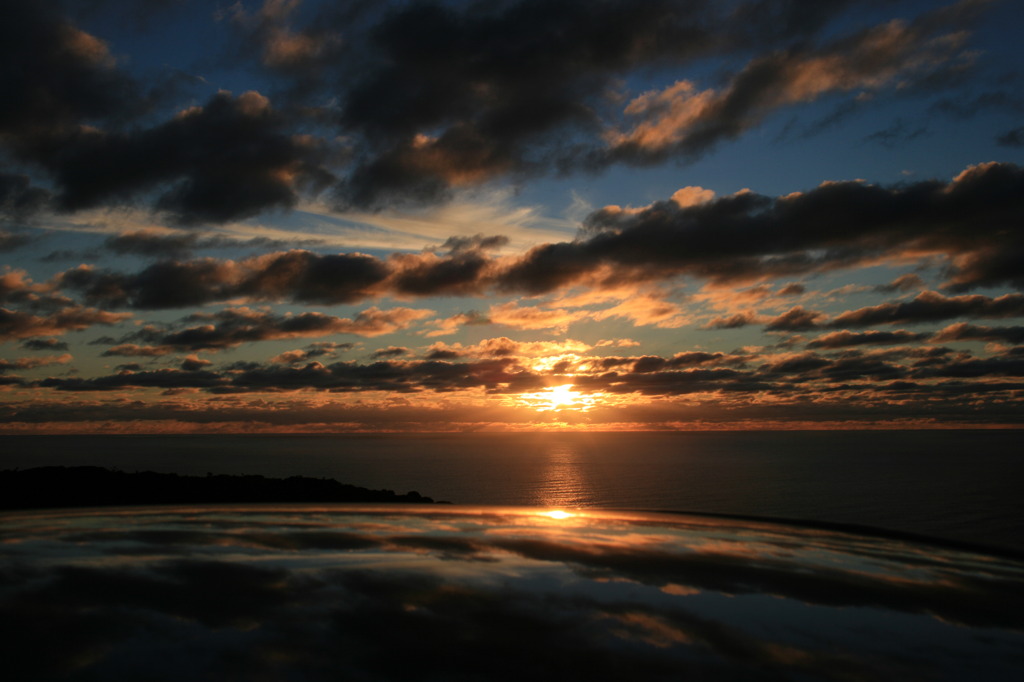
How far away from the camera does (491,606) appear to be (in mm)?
3381

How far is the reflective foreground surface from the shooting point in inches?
106

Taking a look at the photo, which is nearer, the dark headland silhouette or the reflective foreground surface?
the reflective foreground surface

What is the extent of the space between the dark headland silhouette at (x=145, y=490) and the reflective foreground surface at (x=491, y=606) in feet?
40.5

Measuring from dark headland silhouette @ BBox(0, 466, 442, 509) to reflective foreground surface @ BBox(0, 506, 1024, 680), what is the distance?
12333 mm

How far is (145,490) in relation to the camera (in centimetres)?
1861

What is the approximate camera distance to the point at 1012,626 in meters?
3.32

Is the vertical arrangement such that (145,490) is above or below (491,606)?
below

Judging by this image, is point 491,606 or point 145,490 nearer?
point 491,606

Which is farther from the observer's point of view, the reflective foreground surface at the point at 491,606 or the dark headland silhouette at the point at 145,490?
the dark headland silhouette at the point at 145,490

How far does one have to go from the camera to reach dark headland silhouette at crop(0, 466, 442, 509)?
17.3 metres

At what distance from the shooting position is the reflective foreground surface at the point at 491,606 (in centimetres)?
270

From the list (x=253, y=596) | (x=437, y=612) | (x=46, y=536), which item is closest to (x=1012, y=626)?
(x=437, y=612)

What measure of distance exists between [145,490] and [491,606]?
1864 cm

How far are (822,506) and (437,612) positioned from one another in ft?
257
